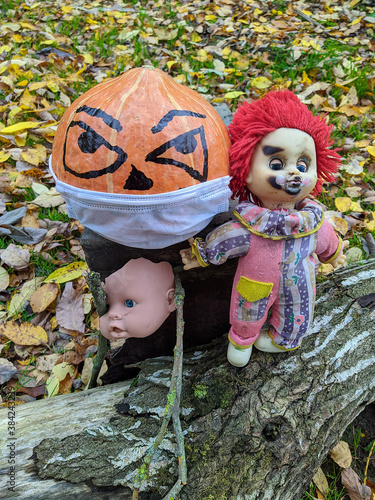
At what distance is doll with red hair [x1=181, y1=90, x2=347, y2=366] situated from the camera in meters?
1.33

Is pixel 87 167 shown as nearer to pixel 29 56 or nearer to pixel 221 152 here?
pixel 221 152

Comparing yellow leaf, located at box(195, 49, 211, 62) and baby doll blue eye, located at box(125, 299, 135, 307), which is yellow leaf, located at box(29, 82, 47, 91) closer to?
yellow leaf, located at box(195, 49, 211, 62)

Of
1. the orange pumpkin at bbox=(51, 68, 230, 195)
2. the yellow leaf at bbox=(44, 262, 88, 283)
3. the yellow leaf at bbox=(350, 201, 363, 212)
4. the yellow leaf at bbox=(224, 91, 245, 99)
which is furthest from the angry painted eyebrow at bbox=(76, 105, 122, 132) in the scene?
the yellow leaf at bbox=(224, 91, 245, 99)

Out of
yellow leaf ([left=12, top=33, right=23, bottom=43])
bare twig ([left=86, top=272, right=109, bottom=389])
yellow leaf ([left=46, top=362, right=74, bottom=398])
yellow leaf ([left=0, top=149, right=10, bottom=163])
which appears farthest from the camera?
yellow leaf ([left=12, top=33, right=23, bottom=43])

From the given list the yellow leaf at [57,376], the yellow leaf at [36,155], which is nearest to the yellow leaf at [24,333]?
the yellow leaf at [57,376]

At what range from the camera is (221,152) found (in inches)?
53.0

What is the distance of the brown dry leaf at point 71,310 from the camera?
2.36 meters

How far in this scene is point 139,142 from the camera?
4.01 feet

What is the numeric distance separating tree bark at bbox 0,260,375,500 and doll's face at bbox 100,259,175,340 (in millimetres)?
284

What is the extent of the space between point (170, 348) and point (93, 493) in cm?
78

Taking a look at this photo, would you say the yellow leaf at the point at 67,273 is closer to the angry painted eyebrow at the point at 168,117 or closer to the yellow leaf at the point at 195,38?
the angry painted eyebrow at the point at 168,117

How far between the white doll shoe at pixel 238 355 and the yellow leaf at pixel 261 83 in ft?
9.73

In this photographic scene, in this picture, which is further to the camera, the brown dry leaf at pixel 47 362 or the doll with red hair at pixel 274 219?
the brown dry leaf at pixel 47 362

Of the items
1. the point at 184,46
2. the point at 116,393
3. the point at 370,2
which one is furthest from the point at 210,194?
the point at 370,2
